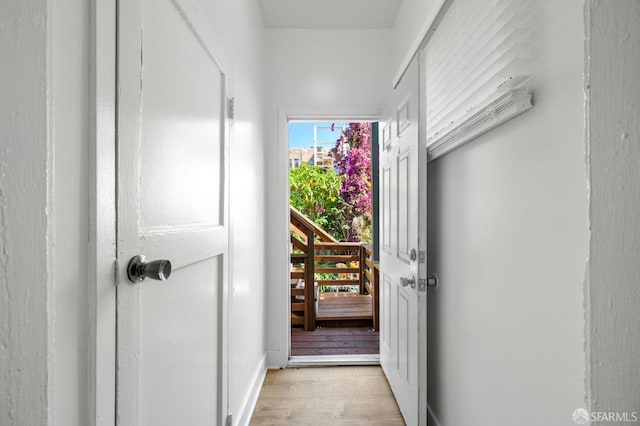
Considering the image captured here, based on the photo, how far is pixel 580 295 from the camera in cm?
78

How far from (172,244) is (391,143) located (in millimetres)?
1692

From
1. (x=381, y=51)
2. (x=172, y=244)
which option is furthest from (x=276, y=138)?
(x=172, y=244)

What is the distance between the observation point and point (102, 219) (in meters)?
0.62

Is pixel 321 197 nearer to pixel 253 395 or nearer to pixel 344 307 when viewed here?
pixel 344 307

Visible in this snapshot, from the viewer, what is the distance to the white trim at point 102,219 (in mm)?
598

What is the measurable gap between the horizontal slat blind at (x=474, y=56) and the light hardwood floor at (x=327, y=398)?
63.0 inches

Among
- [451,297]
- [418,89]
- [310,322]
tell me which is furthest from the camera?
[310,322]

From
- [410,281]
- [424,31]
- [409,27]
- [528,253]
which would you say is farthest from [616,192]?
[409,27]

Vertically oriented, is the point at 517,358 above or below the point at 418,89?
below

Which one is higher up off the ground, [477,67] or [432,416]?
[477,67]

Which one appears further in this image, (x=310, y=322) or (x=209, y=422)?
(x=310, y=322)

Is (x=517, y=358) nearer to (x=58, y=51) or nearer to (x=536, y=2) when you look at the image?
(x=536, y=2)

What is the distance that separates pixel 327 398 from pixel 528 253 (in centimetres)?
168

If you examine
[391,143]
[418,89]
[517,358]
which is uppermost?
[418,89]
